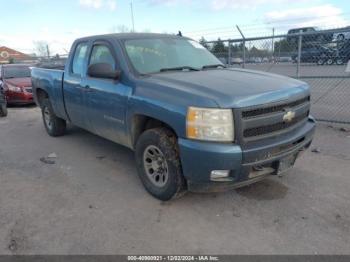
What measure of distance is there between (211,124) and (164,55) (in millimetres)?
1786

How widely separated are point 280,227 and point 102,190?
2.21 meters

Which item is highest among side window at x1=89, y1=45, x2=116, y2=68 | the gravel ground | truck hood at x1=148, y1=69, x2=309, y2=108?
side window at x1=89, y1=45, x2=116, y2=68

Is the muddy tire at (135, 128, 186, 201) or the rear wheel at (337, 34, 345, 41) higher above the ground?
the rear wheel at (337, 34, 345, 41)

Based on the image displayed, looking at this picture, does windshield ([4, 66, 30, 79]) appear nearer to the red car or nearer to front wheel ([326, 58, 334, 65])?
the red car

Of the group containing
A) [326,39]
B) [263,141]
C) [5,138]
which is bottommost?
[5,138]

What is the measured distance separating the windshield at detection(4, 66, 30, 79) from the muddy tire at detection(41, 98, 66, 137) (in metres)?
5.99

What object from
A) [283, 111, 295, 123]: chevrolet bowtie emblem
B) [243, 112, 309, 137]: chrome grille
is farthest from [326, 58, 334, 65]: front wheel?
[283, 111, 295, 123]: chevrolet bowtie emblem

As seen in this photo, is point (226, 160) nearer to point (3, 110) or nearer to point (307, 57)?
point (307, 57)

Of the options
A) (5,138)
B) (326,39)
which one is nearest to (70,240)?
(5,138)

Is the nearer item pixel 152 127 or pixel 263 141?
pixel 263 141

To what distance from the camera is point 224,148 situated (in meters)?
3.29

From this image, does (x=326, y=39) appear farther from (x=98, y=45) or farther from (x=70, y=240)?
(x=70, y=240)

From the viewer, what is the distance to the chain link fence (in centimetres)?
722

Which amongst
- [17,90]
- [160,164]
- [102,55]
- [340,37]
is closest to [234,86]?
[160,164]
